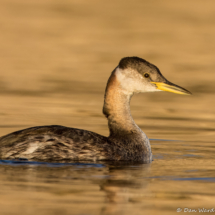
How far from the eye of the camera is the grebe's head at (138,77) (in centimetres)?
1171

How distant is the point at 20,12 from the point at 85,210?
83.6 feet

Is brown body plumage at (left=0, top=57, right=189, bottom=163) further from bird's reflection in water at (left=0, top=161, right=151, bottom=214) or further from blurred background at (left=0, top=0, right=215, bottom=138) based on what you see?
blurred background at (left=0, top=0, right=215, bottom=138)

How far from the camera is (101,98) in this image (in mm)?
17609

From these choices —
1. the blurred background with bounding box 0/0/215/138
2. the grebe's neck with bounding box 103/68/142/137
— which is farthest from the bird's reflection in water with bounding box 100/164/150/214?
the blurred background with bounding box 0/0/215/138

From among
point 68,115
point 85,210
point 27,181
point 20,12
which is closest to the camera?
point 85,210

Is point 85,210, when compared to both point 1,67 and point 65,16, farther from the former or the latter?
point 65,16

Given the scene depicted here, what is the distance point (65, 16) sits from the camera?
32.7 metres

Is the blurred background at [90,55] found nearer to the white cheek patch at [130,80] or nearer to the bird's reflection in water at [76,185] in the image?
the white cheek patch at [130,80]

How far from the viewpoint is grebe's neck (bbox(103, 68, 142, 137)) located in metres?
11.8

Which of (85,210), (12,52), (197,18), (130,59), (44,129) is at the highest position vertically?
(197,18)

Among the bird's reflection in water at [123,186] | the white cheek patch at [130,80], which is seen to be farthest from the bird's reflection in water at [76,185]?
the white cheek patch at [130,80]

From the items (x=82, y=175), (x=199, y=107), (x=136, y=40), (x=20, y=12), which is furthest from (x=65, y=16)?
(x=82, y=175)

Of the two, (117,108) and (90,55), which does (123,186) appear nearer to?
(117,108)

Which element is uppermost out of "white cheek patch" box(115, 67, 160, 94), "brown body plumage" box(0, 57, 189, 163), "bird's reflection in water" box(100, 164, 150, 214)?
"white cheek patch" box(115, 67, 160, 94)
